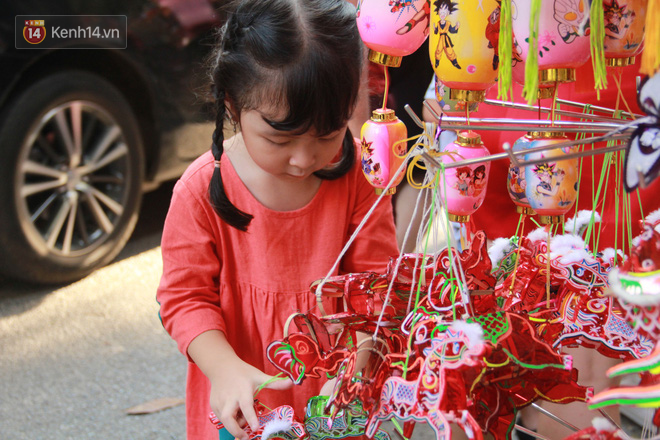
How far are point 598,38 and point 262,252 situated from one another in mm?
630

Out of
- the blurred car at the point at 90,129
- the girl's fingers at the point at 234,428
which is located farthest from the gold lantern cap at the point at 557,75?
the blurred car at the point at 90,129

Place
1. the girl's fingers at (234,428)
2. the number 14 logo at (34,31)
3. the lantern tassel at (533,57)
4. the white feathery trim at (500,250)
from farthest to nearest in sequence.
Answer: the number 14 logo at (34,31) < the white feathery trim at (500,250) < the girl's fingers at (234,428) < the lantern tassel at (533,57)

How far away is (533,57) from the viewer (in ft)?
2.11

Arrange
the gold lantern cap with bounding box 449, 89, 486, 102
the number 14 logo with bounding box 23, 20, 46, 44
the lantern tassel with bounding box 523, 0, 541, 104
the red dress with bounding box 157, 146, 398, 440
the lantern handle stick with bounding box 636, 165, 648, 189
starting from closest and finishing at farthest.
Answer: the lantern handle stick with bounding box 636, 165, 648, 189 → the lantern tassel with bounding box 523, 0, 541, 104 → the gold lantern cap with bounding box 449, 89, 486, 102 → the red dress with bounding box 157, 146, 398, 440 → the number 14 logo with bounding box 23, 20, 46, 44

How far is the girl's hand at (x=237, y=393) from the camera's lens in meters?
0.84

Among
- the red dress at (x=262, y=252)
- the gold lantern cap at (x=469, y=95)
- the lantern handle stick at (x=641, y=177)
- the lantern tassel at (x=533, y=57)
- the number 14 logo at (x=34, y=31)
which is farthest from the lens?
the number 14 logo at (x=34, y=31)

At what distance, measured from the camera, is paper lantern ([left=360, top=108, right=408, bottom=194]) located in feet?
2.71

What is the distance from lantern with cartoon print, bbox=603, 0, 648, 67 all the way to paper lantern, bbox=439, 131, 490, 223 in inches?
6.9

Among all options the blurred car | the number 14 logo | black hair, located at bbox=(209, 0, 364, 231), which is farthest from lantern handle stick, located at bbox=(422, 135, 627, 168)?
the number 14 logo

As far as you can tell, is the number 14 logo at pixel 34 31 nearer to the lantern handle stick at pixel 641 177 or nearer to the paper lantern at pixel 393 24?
the paper lantern at pixel 393 24

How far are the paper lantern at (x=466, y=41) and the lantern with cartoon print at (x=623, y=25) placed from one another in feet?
0.36

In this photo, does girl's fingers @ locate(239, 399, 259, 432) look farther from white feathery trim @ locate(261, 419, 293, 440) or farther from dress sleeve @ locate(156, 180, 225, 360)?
dress sleeve @ locate(156, 180, 225, 360)

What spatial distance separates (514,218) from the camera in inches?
54.6

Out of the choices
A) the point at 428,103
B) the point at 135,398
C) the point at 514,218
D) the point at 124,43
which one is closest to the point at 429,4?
the point at 428,103
